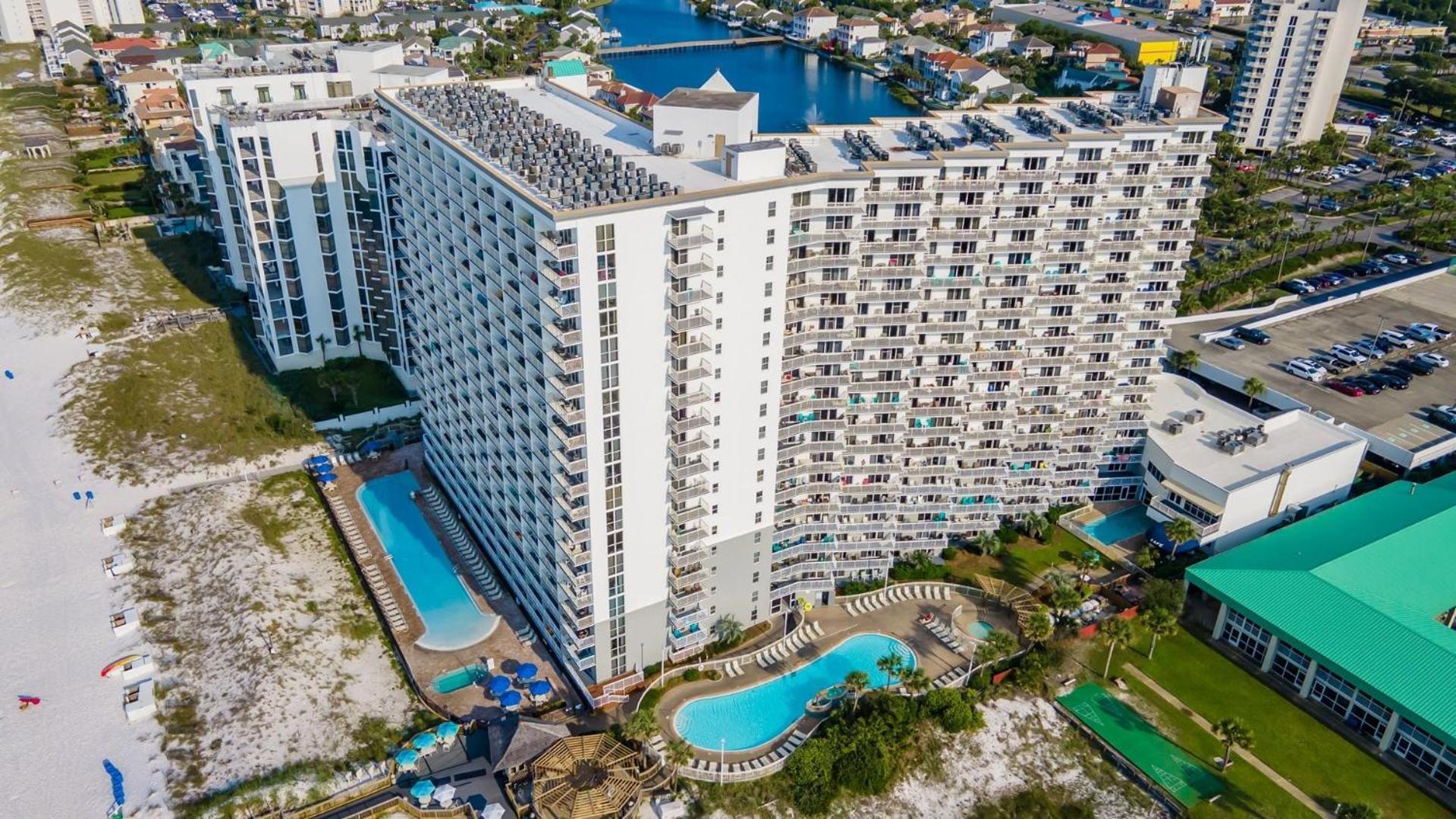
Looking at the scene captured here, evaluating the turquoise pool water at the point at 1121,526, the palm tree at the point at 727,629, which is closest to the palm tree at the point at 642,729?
the palm tree at the point at 727,629

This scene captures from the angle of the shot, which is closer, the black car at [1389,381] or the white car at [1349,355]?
the black car at [1389,381]

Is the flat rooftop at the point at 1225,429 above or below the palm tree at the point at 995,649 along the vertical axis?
above

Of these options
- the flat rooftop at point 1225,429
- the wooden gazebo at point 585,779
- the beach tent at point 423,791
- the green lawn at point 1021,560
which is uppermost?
the flat rooftop at point 1225,429

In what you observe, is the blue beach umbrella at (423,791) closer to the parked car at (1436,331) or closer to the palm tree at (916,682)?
the palm tree at (916,682)

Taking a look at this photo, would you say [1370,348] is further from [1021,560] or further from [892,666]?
[892,666]

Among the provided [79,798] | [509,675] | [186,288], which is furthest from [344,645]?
[186,288]

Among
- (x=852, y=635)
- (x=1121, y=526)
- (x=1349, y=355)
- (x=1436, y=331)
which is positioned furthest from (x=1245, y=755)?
(x=1436, y=331)

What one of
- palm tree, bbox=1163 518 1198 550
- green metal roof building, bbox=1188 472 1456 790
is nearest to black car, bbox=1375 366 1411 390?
green metal roof building, bbox=1188 472 1456 790

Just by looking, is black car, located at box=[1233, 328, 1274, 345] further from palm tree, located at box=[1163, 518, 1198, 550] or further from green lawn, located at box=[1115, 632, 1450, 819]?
green lawn, located at box=[1115, 632, 1450, 819]
